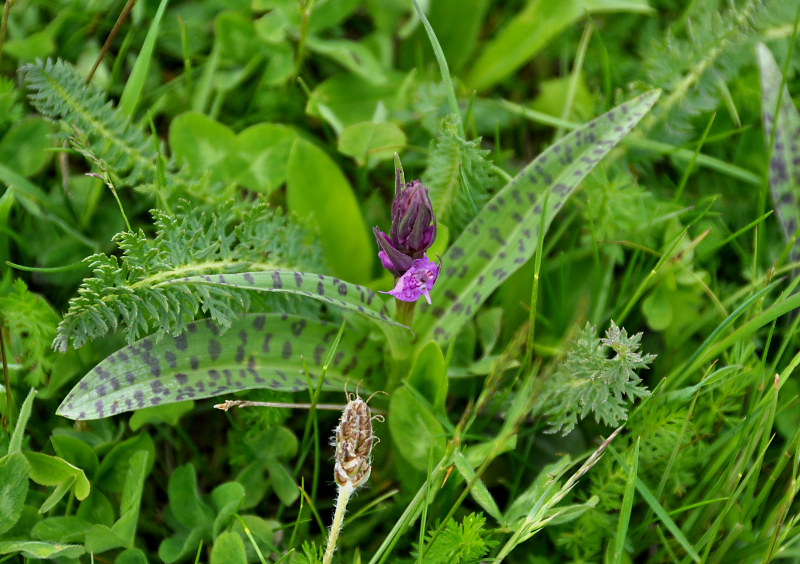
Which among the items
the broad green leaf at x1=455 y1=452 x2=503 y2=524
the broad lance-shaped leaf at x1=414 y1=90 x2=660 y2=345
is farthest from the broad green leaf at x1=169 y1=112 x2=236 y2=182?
the broad green leaf at x1=455 y1=452 x2=503 y2=524

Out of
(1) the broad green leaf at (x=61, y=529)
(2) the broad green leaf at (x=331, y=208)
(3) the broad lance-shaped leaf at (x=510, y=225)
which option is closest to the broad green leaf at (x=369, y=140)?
(2) the broad green leaf at (x=331, y=208)

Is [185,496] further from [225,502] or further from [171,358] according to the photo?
[171,358]

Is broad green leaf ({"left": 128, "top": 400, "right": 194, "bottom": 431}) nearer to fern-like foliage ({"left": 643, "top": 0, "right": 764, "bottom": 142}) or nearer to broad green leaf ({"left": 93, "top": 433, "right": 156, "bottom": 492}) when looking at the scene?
broad green leaf ({"left": 93, "top": 433, "right": 156, "bottom": 492})

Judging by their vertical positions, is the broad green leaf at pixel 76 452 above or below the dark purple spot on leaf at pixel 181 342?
below

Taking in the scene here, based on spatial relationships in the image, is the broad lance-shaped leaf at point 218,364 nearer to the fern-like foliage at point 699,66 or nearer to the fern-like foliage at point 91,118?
the fern-like foliage at point 91,118

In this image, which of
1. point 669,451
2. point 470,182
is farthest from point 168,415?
point 669,451

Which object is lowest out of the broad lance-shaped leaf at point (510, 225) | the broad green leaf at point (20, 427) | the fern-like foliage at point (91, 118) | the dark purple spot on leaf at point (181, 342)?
the broad green leaf at point (20, 427)
